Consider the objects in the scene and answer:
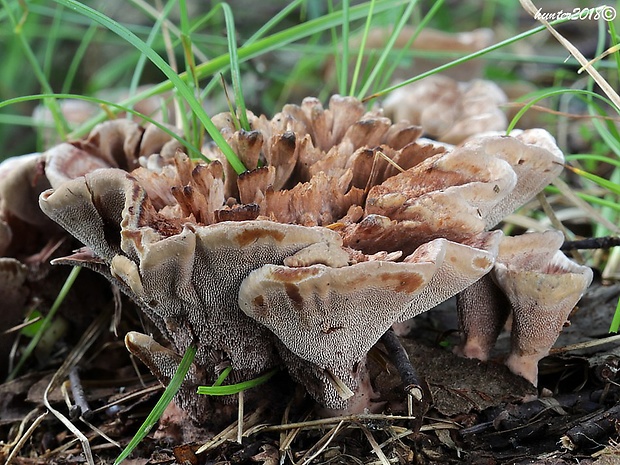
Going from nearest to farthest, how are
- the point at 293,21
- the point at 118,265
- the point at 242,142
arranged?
the point at 118,265, the point at 242,142, the point at 293,21

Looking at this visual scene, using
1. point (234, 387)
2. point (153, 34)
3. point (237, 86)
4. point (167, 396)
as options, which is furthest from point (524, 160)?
point (153, 34)

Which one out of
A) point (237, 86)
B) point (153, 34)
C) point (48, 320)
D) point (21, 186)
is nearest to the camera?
point (237, 86)

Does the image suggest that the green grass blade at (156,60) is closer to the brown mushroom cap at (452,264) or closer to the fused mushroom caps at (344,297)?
the fused mushroom caps at (344,297)

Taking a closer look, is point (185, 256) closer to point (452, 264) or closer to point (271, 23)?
point (452, 264)

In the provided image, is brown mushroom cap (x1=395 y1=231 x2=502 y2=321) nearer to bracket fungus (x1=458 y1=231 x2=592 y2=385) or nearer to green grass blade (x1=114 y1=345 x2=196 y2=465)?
bracket fungus (x1=458 y1=231 x2=592 y2=385)

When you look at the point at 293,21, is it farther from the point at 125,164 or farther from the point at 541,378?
the point at 541,378

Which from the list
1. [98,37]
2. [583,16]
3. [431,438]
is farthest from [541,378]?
[98,37]

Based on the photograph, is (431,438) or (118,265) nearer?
(118,265)
